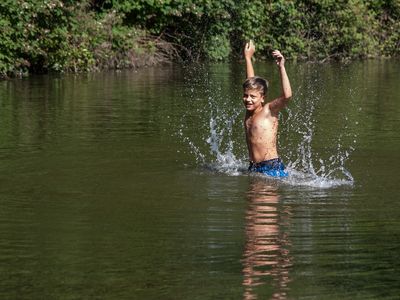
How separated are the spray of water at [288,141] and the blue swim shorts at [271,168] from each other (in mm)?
146

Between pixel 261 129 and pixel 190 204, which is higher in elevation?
pixel 261 129

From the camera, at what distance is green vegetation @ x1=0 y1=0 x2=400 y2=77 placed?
92.3 feet

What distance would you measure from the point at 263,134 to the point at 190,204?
2.33 m

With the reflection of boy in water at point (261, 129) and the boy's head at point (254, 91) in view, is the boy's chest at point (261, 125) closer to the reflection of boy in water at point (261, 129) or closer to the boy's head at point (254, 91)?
the reflection of boy in water at point (261, 129)

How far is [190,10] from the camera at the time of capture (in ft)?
110

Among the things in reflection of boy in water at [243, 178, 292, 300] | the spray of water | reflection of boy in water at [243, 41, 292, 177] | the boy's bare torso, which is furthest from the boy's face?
reflection of boy in water at [243, 178, 292, 300]

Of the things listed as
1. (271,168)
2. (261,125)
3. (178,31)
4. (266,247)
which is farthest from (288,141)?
(178,31)

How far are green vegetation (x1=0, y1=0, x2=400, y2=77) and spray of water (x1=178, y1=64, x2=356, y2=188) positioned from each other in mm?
6466

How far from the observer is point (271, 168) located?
42.8 ft

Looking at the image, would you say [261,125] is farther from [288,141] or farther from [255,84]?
[288,141]

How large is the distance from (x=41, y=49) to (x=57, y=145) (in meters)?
13.8

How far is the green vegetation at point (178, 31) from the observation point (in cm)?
2814

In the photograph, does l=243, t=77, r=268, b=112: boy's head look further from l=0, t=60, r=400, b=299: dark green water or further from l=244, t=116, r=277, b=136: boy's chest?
l=0, t=60, r=400, b=299: dark green water

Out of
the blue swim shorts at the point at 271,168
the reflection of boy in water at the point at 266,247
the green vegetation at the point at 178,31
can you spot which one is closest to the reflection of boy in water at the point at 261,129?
the blue swim shorts at the point at 271,168
